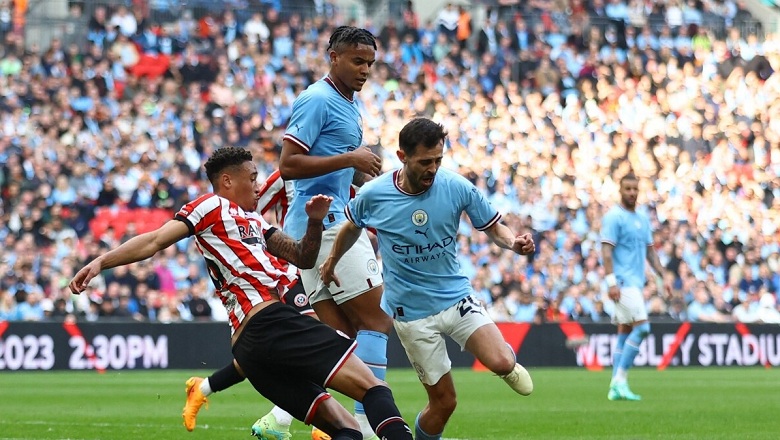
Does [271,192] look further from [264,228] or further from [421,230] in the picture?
[264,228]

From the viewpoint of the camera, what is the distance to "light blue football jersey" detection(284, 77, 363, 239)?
9133 millimetres

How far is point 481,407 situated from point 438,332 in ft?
20.1

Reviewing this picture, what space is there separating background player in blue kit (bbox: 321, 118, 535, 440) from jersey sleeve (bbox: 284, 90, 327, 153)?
0.52 metres

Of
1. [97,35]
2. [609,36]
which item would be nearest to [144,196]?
[97,35]

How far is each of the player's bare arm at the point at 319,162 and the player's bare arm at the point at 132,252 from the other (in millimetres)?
1485

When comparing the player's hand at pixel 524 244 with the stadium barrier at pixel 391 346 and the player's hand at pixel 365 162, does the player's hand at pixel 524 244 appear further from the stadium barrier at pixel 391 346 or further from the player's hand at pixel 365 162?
the stadium barrier at pixel 391 346

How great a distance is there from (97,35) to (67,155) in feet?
12.7

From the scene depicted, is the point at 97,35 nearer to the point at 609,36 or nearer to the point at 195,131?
the point at 195,131

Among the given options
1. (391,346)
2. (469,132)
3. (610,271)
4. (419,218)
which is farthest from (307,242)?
(469,132)

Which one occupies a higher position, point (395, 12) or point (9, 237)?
point (395, 12)

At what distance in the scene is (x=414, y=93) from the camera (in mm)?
29984

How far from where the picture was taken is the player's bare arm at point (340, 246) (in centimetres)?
895

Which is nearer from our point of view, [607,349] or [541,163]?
[607,349]

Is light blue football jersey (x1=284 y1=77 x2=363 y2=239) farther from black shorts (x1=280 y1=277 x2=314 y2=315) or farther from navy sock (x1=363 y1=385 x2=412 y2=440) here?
navy sock (x1=363 y1=385 x2=412 y2=440)
